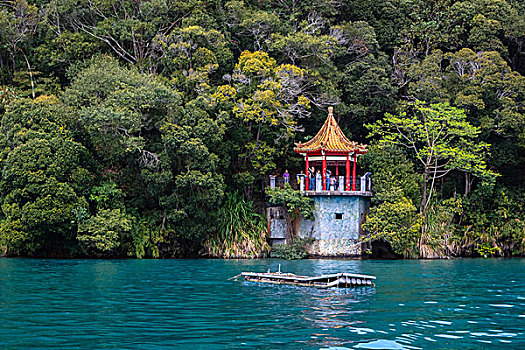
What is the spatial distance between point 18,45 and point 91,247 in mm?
13634

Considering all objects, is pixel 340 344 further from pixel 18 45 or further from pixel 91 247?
pixel 18 45

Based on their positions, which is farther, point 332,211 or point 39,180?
point 332,211

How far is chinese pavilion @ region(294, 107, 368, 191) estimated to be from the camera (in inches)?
1309

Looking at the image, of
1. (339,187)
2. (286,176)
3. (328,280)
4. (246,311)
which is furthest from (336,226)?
(246,311)

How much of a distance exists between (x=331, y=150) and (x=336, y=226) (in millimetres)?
3744

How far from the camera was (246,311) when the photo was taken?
15344mm

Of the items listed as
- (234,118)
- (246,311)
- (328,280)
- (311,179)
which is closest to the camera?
(246,311)

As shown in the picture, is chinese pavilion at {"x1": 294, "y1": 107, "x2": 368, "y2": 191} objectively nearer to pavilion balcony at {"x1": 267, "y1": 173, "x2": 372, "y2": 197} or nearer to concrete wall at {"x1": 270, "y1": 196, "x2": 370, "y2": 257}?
pavilion balcony at {"x1": 267, "y1": 173, "x2": 372, "y2": 197}

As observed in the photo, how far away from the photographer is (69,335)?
490 inches

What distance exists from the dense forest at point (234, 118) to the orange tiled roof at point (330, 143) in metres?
1.24

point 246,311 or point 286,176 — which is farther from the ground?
point 286,176

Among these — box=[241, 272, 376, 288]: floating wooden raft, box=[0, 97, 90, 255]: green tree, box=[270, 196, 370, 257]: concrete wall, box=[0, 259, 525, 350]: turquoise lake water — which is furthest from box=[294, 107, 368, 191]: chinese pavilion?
box=[241, 272, 376, 288]: floating wooden raft

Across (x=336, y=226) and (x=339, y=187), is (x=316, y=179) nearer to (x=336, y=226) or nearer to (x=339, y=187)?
(x=339, y=187)

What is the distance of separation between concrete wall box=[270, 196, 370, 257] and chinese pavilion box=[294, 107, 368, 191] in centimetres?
81
